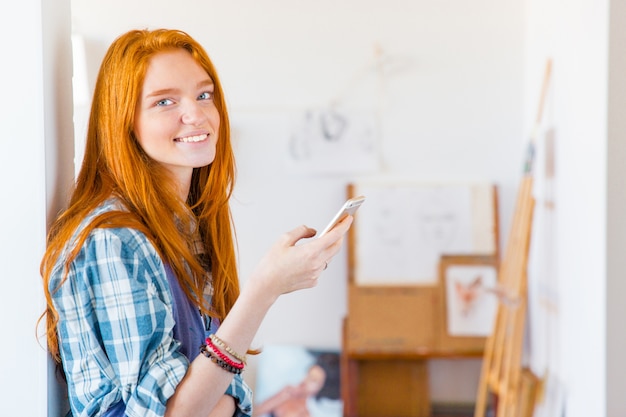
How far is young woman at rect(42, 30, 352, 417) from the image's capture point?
1419 mm

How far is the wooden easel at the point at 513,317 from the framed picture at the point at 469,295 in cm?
19

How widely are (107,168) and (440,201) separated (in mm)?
3577

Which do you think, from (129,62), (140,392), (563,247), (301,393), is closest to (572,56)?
(563,247)

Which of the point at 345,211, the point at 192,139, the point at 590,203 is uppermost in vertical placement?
the point at 192,139

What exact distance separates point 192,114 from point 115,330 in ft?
1.42

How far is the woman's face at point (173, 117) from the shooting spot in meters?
1.59

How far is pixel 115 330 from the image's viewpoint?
4.63ft

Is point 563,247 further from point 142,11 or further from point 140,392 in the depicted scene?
point 140,392

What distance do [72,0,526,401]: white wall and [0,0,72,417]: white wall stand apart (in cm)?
346

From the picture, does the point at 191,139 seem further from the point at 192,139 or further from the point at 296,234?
the point at 296,234

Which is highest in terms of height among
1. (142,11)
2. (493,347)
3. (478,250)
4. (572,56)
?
(142,11)

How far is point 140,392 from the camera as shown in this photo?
1403mm

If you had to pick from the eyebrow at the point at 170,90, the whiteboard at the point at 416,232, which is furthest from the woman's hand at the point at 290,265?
the whiteboard at the point at 416,232

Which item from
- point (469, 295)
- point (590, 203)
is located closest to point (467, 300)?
point (469, 295)
